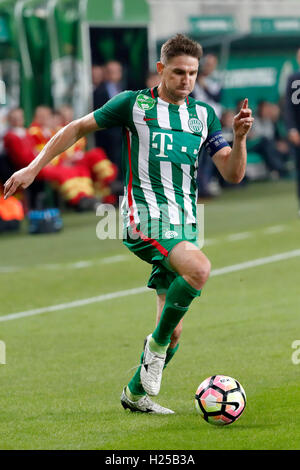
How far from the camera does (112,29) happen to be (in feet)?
65.1

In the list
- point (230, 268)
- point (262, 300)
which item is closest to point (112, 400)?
point (262, 300)

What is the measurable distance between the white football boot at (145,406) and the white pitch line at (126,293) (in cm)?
361

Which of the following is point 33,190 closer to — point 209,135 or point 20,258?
point 20,258

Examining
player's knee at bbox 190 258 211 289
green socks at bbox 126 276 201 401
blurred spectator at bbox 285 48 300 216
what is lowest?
blurred spectator at bbox 285 48 300 216

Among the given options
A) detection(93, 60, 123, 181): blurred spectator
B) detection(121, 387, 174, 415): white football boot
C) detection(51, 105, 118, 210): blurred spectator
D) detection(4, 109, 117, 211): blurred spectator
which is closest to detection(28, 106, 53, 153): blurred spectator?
detection(4, 109, 117, 211): blurred spectator

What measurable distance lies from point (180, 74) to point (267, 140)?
17.2m

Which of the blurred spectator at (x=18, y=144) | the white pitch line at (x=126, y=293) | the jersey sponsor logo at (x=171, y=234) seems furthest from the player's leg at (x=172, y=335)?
the blurred spectator at (x=18, y=144)

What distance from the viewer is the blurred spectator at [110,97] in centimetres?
1886

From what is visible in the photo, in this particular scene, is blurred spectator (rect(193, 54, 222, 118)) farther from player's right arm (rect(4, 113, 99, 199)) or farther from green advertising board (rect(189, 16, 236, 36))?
player's right arm (rect(4, 113, 99, 199))

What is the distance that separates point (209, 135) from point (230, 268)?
576 centimetres

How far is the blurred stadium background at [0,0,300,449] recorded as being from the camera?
611cm

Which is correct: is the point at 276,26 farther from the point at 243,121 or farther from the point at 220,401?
the point at 220,401

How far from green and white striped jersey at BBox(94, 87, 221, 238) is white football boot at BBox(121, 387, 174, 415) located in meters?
1.01
